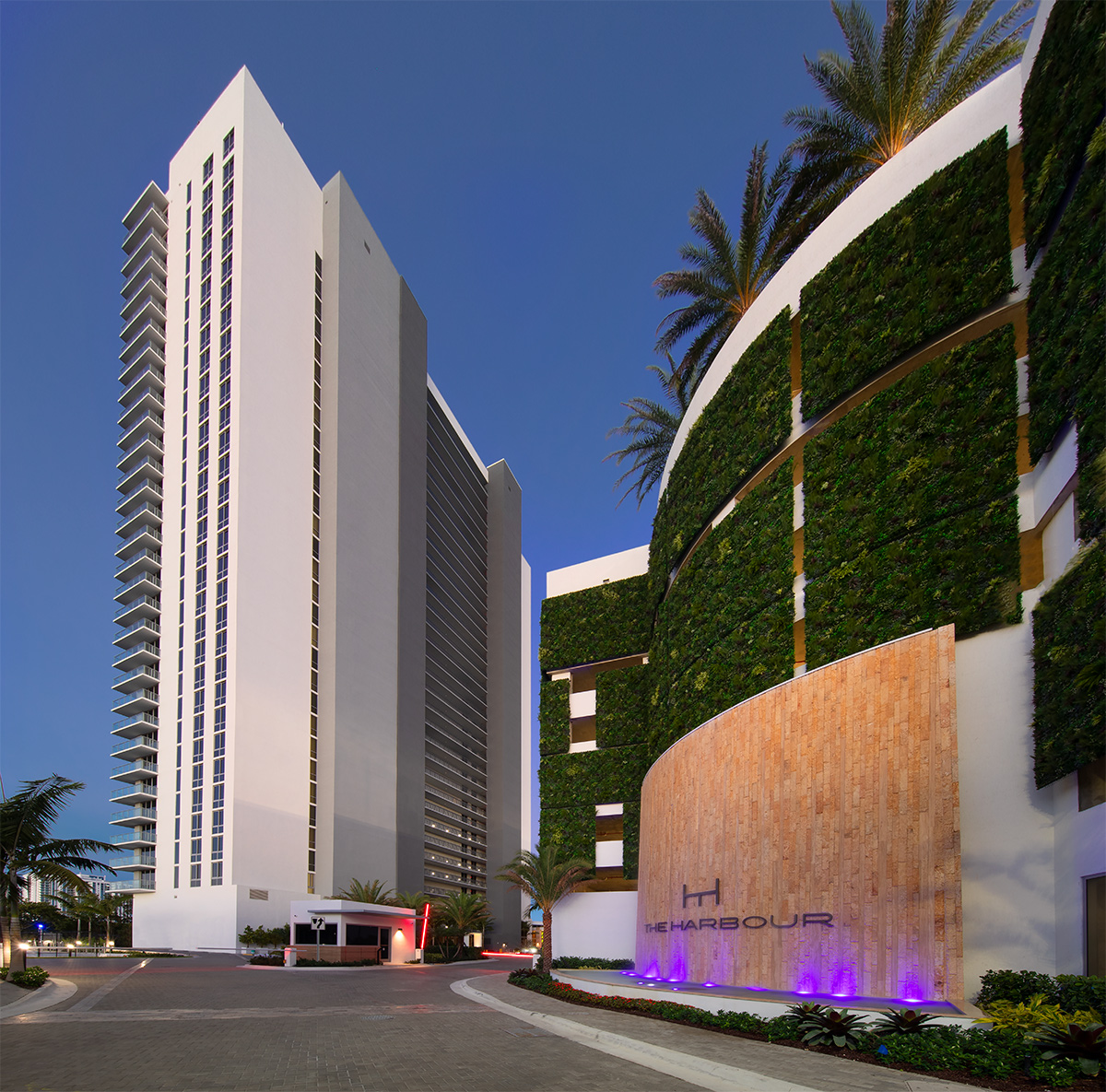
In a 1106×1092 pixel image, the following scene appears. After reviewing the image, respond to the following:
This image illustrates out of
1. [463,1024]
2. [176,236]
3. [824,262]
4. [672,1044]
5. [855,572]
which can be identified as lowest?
[463,1024]

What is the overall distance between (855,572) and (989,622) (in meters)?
3.08

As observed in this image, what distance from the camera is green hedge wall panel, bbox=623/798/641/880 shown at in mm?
32062

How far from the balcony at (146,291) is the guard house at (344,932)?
49.1 m

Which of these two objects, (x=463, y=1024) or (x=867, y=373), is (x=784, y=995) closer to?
(x=463, y=1024)

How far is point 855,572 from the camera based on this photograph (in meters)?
17.7

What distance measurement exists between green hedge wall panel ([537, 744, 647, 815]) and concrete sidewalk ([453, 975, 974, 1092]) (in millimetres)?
Answer: 16591

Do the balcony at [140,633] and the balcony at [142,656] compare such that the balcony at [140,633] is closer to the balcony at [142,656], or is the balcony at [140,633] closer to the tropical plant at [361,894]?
the balcony at [142,656]

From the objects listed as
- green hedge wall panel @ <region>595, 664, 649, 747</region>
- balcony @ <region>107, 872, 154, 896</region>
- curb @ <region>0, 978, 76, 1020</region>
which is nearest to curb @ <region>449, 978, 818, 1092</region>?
curb @ <region>0, 978, 76, 1020</region>

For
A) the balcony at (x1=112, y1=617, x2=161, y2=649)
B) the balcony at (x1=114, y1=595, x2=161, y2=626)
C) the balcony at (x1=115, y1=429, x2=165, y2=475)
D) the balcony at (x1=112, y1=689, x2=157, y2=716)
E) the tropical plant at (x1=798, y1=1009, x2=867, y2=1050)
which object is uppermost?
the balcony at (x1=115, y1=429, x2=165, y2=475)

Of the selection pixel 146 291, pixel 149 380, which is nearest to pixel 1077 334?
pixel 149 380

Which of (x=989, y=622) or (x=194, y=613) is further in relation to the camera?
(x=194, y=613)

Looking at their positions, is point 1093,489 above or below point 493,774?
above

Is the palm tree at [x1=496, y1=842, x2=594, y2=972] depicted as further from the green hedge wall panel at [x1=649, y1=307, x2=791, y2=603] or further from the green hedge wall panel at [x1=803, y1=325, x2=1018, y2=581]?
the green hedge wall panel at [x1=803, y1=325, x2=1018, y2=581]

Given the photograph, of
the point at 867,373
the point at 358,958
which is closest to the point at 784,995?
the point at 867,373
